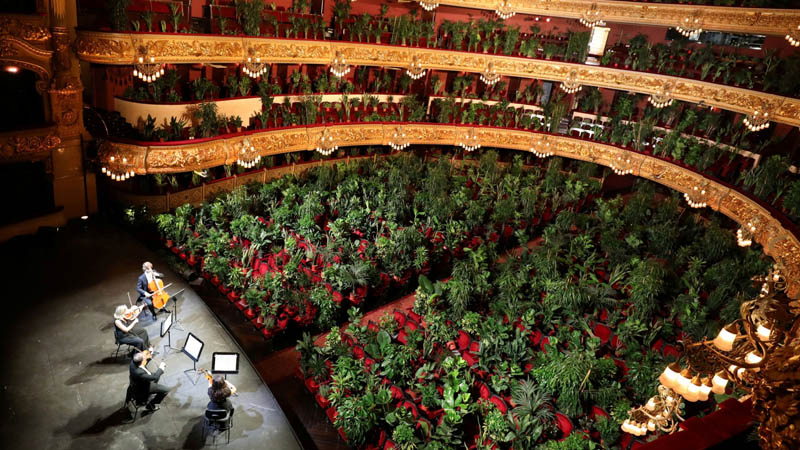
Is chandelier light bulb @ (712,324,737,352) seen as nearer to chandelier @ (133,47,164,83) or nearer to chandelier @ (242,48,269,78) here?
chandelier @ (133,47,164,83)

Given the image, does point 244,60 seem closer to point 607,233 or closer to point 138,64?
point 138,64

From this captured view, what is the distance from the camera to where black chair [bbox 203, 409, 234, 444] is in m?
7.41

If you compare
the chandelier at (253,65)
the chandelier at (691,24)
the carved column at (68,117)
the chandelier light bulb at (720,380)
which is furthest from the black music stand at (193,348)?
the chandelier at (691,24)

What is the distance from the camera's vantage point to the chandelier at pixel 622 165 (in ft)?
65.2

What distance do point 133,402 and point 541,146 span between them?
60.8 feet

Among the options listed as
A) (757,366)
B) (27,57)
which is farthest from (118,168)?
(757,366)

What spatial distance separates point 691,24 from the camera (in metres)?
18.5

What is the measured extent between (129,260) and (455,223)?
29.6 ft

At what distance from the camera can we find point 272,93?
56.0ft

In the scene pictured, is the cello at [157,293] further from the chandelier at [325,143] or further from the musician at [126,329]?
the chandelier at [325,143]

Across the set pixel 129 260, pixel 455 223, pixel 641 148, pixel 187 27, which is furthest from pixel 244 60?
pixel 641 148

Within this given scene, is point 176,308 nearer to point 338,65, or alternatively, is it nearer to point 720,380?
point 720,380

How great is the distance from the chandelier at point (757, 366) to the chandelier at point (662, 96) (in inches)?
626

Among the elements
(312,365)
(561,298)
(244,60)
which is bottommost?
(312,365)
